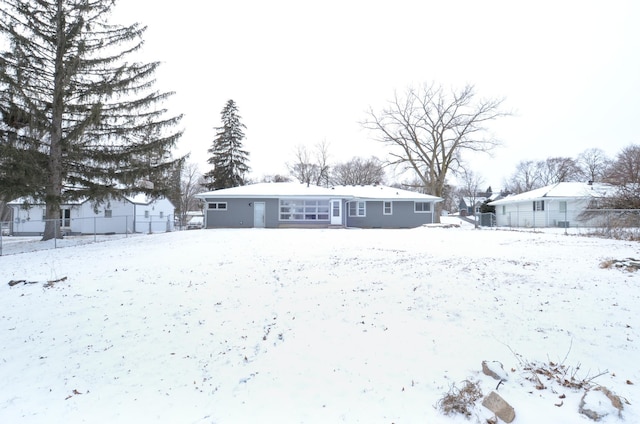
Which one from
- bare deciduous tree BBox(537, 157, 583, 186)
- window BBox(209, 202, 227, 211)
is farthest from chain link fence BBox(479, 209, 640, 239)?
bare deciduous tree BBox(537, 157, 583, 186)

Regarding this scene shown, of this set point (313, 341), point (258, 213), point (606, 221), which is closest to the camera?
point (313, 341)

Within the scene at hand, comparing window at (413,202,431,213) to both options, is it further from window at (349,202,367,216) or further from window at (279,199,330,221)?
window at (279,199,330,221)

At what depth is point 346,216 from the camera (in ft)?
87.0

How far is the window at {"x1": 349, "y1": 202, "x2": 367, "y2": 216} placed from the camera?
27.1 metres

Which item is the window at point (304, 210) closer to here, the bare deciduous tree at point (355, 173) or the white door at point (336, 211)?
the white door at point (336, 211)

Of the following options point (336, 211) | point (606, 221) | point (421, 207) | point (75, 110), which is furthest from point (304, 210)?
point (606, 221)

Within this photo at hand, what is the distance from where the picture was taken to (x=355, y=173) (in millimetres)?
49719

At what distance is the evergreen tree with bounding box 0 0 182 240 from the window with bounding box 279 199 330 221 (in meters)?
9.03

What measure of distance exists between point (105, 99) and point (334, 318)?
1599cm

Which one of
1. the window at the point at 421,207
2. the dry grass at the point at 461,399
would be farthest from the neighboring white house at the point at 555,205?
the dry grass at the point at 461,399

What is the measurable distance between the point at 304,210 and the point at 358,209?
4.69 m

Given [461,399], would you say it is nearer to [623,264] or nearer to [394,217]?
[623,264]

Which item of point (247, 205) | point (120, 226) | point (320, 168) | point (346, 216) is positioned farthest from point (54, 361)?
point (320, 168)

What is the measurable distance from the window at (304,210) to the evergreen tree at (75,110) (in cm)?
903
